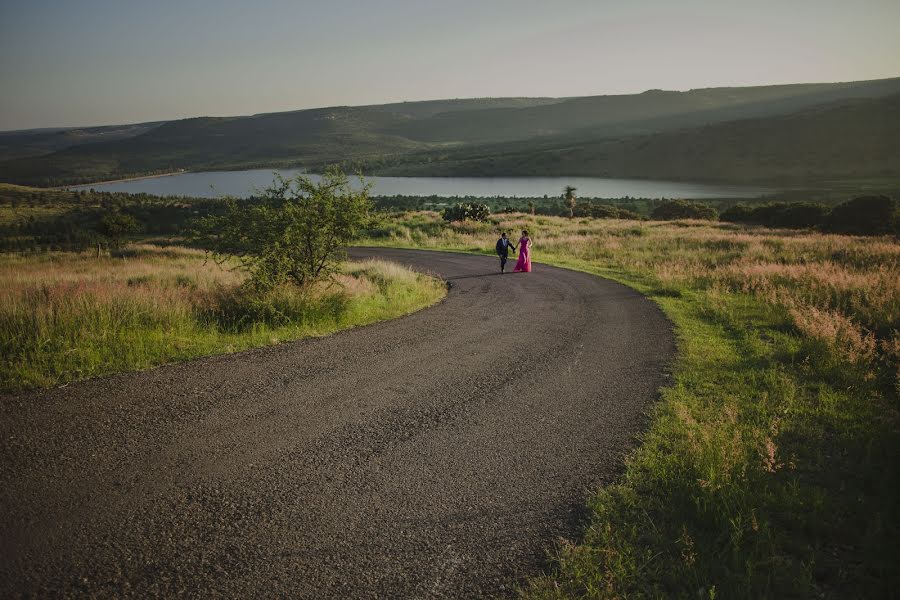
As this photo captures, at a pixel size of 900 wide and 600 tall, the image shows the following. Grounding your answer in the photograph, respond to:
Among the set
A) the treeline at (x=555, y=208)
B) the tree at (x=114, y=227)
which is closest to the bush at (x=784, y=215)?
the treeline at (x=555, y=208)

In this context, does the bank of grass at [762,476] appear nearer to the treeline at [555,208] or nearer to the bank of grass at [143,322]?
the bank of grass at [143,322]

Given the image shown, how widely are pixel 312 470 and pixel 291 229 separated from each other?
8.39m

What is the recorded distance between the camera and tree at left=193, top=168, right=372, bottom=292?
1183 centimetres

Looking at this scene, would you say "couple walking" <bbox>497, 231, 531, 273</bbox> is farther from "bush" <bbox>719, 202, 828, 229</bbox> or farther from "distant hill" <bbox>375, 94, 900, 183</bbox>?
"distant hill" <bbox>375, 94, 900, 183</bbox>

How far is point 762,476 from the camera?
486 centimetres

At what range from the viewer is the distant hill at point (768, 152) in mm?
118625

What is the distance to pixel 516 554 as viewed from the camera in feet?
12.6

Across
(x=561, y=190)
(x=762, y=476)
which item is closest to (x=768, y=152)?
(x=561, y=190)

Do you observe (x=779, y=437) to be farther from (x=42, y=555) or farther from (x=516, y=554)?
(x=42, y=555)

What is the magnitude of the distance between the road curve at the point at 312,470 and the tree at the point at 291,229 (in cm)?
391

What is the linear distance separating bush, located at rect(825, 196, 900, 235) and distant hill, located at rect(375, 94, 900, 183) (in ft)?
283

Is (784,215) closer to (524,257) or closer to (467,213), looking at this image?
(467,213)

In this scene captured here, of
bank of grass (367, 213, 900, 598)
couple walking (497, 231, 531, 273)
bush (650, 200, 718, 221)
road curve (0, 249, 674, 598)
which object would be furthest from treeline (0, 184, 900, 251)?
bank of grass (367, 213, 900, 598)

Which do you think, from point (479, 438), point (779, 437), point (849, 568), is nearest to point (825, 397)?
point (779, 437)
